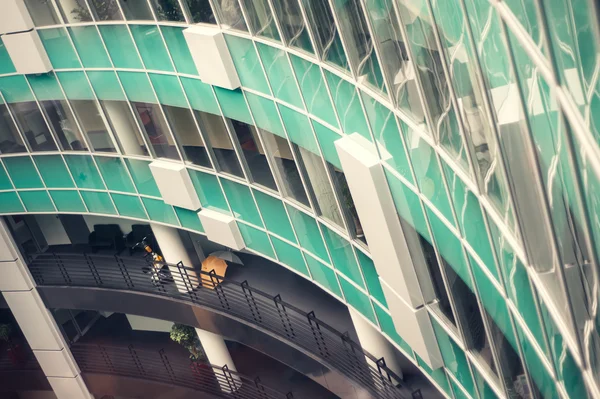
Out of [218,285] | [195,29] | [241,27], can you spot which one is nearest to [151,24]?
[195,29]

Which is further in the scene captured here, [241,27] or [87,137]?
[87,137]

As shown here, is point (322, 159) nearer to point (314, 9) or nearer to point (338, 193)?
point (338, 193)

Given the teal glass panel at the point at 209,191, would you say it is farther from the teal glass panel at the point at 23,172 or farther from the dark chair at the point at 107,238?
the dark chair at the point at 107,238

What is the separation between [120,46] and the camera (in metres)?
19.7

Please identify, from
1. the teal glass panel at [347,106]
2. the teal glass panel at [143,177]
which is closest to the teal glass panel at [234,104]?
the teal glass panel at [347,106]

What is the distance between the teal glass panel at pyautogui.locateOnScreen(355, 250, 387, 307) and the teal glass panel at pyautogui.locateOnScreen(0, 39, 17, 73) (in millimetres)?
10977

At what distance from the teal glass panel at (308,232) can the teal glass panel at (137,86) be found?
Result: 437cm

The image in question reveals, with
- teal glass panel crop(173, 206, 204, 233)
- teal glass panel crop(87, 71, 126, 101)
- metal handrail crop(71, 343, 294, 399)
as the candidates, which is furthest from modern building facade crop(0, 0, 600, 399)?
metal handrail crop(71, 343, 294, 399)

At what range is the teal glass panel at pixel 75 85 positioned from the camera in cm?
2134

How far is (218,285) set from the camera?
2156cm

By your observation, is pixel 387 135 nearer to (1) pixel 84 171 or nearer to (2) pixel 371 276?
(2) pixel 371 276

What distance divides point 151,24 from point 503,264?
11.2 metres

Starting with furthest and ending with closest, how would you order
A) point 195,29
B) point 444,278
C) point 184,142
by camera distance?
point 184,142
point 195,29
point 444,278

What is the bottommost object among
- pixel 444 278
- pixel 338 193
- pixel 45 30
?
pixel 444 278
